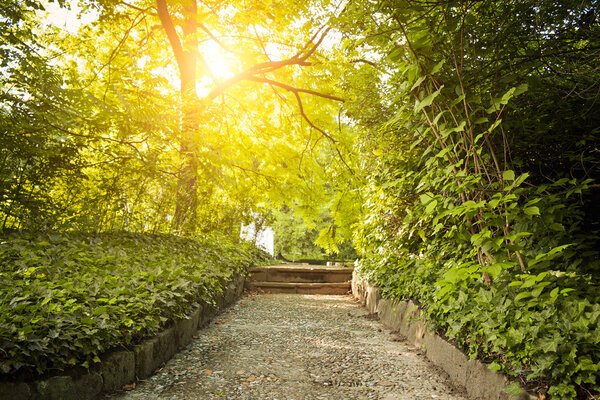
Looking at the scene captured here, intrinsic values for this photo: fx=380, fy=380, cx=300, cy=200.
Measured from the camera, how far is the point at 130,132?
462 cm

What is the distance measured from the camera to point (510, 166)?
3.13 metres

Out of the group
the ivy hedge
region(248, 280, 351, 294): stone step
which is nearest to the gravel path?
the ivy hedge

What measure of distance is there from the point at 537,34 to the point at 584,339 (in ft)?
7.64

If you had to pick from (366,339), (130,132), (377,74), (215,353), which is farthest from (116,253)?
(377,74)

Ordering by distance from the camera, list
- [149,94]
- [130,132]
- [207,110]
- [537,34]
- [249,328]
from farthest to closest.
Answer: [207,110], [149,94], [249,328], [130,132], [537,34]

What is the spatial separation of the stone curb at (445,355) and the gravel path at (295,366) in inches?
4.3

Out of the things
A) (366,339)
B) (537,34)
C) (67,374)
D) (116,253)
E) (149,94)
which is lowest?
(366,339)

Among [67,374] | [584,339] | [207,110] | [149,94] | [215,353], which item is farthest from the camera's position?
[207,110]

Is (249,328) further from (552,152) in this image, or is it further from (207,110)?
(552,152)

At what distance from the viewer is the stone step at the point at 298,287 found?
31.9 feet

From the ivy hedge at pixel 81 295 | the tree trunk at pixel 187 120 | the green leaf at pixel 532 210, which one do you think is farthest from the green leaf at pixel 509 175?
the tree trunk at pixel 187 120

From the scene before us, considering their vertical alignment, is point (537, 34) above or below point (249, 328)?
above

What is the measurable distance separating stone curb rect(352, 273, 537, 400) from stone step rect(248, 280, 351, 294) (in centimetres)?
383

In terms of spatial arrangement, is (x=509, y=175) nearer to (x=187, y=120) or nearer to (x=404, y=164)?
(x=404, y=164)
